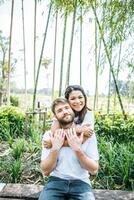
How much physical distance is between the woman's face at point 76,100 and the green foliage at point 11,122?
12.0ft

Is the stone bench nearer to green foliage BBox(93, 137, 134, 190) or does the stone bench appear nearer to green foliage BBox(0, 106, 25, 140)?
green foliage BBox(93, 137, 134, 190)

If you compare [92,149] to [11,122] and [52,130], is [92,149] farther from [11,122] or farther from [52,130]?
[11,122]

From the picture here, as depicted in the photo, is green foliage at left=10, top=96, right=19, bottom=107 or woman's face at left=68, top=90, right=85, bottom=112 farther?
green foliage at left=10, top=96, right=19, bottom=107

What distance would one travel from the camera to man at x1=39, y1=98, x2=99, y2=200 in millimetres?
2697

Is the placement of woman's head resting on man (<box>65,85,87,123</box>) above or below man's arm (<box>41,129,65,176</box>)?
above

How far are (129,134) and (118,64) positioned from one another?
131cm

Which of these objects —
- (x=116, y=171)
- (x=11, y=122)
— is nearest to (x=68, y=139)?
(x=116, y=171)

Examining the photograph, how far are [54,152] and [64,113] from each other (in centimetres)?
28

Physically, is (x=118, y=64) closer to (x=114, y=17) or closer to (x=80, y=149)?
(x=114, y=17)

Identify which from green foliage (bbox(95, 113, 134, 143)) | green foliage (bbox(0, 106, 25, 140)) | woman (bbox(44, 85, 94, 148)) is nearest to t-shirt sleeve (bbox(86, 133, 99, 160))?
woman (bbox(44, 85, 94, 148))

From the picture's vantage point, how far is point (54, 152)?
2.69m

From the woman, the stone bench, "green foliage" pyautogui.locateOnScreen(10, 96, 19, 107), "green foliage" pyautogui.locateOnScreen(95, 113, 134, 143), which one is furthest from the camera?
"green foliage" pyautogui.locateOnScreen(10, 96, 19, 107)

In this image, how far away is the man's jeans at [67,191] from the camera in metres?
2.69

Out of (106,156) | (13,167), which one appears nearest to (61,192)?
(13,167)
